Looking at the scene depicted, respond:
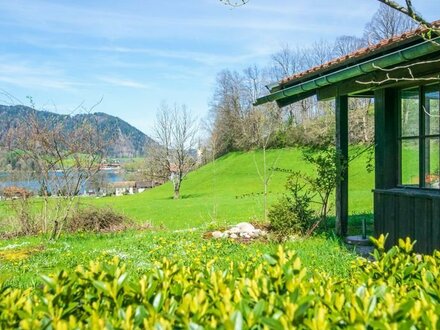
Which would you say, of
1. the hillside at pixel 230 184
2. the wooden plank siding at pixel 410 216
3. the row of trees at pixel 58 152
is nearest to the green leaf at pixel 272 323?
the wooden plank siding at pixel 410 216

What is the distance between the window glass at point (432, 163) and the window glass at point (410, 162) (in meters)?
0.20

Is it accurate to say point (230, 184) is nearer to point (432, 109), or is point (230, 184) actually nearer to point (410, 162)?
point (410, 162)

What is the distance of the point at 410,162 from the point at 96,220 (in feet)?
33.2

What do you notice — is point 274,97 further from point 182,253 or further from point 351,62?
point 182,253

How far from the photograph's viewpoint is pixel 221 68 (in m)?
68.1

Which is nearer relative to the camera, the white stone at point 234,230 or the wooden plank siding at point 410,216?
the wooden plank siding at point 410,216

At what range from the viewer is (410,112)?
841 centimetres

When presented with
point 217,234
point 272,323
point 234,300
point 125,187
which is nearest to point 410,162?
point 217,234

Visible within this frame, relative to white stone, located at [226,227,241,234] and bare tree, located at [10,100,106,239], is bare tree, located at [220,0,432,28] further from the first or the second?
bare tree, located at [10,100,106,239]

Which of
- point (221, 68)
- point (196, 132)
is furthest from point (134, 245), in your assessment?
point (221, 68)

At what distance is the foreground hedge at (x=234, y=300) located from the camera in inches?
69.2

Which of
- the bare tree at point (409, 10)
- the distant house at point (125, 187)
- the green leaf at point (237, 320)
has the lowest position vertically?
the distant house at point (125, 187)

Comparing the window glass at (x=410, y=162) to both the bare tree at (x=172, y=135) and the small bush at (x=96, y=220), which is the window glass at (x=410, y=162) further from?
the bare tree at (x=172, y=135)

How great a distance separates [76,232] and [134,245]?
4.90 meters
